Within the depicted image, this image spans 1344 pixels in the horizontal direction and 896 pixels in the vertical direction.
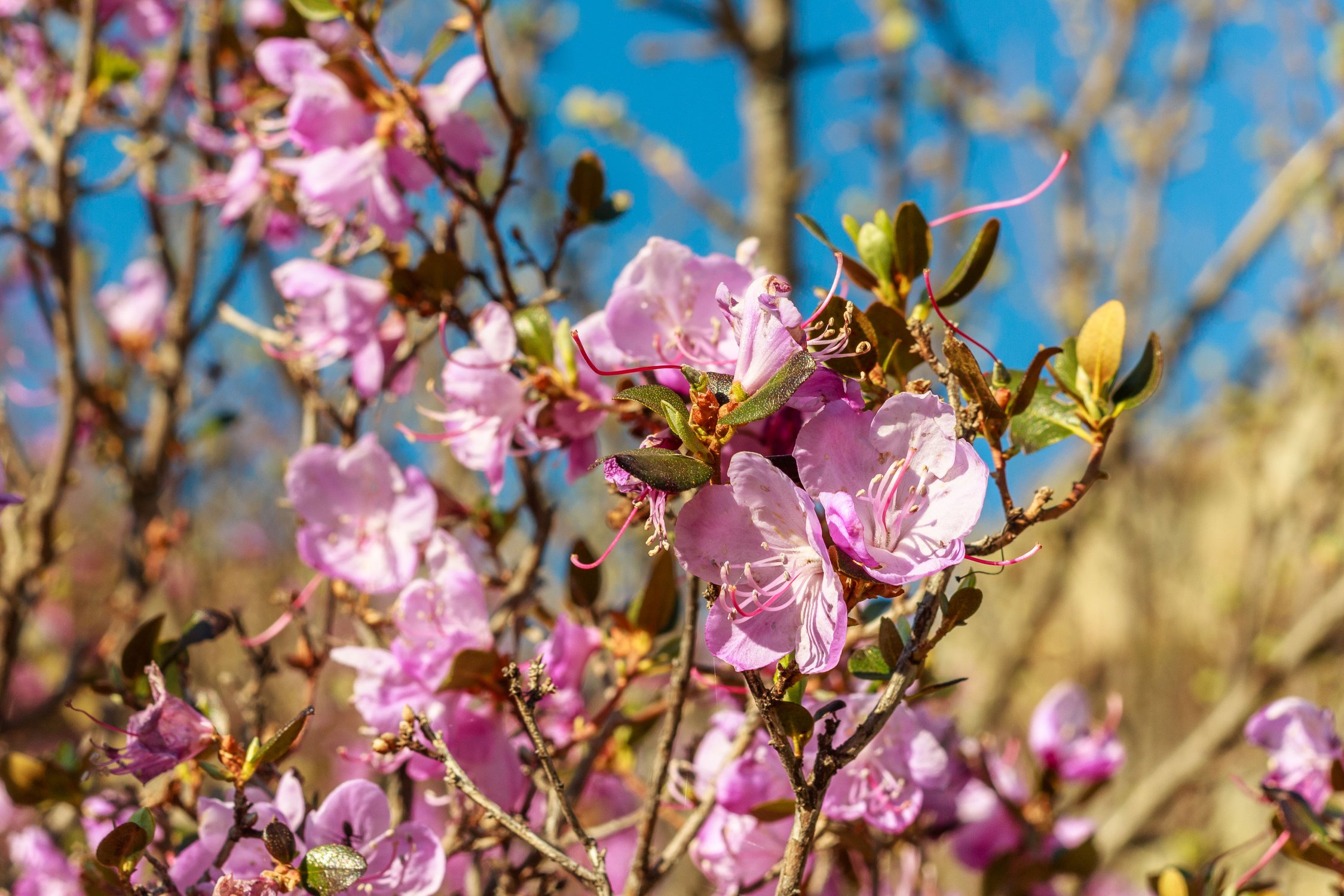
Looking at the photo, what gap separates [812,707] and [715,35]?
6.44 feet

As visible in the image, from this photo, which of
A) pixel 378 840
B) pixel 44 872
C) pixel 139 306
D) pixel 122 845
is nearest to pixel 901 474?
pixel 378 840

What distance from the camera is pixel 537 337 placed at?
1042 millimetres

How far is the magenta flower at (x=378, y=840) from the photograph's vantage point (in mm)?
875

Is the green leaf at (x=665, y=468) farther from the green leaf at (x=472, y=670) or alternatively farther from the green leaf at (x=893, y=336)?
the green leaf at (x=472, y=670)

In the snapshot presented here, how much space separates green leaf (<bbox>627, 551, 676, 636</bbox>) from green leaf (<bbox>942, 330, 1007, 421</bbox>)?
1.27 feet

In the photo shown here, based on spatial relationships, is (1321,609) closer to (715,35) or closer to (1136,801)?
(1136,801)

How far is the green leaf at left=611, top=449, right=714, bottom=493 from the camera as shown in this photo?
624 millimetres

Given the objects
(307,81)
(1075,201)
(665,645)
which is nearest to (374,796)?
(665,645)

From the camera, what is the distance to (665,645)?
42.5 inches

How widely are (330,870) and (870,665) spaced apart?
445 millimetres

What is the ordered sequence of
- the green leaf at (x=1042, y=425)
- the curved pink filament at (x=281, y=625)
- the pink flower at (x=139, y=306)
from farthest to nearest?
the pink flower at (x=139, y=306)
the curved pink filament at (x=281, y=625)
the green leaf at (x=1042, y=425)

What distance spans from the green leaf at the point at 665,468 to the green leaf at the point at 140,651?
0.61 meters

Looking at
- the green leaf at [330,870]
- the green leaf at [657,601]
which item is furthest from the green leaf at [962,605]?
the green leaf at [330,870]

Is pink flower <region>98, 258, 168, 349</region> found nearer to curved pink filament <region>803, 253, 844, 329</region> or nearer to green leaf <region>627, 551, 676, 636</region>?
green leaf <region>627, 551, 676, 636</region>
